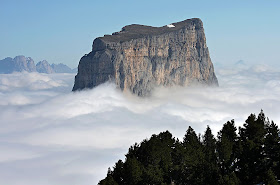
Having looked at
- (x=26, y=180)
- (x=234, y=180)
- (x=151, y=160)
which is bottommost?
(x=234, y=180)

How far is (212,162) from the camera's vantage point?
61.2 metres

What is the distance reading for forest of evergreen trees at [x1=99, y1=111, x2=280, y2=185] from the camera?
5794 cm

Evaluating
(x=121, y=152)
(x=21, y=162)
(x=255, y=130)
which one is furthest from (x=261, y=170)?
(x=21, y=162)

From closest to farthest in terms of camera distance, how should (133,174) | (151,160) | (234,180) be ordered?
(234,180), (133,174), (151,160)

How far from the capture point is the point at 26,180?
172500 mm

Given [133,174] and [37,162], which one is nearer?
[133,174]

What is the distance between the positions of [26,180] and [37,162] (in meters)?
22.1

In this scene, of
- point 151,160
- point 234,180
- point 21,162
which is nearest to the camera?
point 234,180

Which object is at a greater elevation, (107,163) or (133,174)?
(107,163)

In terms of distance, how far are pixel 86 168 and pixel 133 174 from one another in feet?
366

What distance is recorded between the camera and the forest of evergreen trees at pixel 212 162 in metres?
57.9

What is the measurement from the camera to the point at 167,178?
66.4 metres

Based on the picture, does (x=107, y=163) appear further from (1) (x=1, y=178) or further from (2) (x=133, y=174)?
(2) (x=133, y=174)

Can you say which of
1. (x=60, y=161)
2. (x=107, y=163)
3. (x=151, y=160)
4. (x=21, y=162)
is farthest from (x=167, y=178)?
(x=21, y=162)
